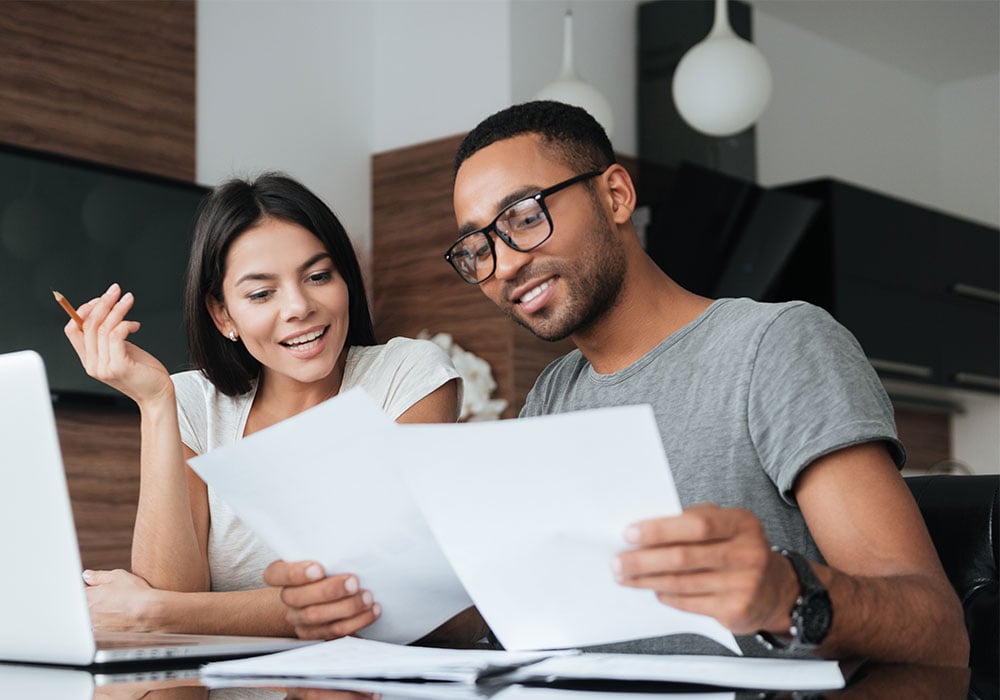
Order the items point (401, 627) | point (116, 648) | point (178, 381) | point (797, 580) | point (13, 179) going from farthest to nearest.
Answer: point (13, 179) < point (178, 381) < point (401, 627) < point (116, 648) < point (797, 580)

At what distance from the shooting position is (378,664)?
3.08ft

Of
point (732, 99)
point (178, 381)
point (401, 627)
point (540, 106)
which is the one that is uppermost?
point (732, 99)

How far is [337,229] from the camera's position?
71.5 inches

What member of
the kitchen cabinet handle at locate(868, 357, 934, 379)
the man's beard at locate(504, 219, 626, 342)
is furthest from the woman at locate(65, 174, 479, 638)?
the kitchen cabinet handle at locate(868, 357, 934, 379)

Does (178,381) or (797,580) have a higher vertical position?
(178,381)

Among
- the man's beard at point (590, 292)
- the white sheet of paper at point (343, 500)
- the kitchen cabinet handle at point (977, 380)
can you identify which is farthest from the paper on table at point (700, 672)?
the kitchen cabinet handle at point (977, 380)

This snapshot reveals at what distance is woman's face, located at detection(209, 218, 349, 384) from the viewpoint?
5.65 feet

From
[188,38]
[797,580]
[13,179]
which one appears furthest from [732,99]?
[797,580]

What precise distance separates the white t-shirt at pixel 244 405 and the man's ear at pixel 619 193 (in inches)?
15.6

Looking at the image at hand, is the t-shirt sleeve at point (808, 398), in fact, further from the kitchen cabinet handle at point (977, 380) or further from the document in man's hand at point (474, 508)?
the kitchen cabinet handle at point (977, 380)

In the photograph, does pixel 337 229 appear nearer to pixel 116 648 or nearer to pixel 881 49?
pixel 116 648

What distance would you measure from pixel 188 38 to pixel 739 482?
9.03ft

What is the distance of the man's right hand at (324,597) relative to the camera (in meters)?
1.12

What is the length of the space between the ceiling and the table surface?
13.3ft
